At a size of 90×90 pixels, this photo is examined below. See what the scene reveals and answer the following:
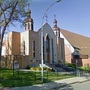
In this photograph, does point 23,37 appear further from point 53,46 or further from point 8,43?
point 53,46

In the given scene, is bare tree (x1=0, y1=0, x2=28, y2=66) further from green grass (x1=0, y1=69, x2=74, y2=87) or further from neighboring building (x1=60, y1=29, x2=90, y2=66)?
neighboring building (x1=60, y1=29, x2=90, y2=66)

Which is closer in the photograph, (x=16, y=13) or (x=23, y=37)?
(x=16, y=13)

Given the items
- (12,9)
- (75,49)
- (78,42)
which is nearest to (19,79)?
(12,9)

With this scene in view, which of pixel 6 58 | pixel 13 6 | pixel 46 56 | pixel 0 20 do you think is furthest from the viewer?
pixel 46 56

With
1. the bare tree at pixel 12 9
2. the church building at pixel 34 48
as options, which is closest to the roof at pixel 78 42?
the church building at pixel 34 48

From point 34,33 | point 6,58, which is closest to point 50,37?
point 34,33

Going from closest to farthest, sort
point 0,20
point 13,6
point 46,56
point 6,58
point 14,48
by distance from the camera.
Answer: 1. point 13,6
2. point 0,20
3. point 6,58
4. point 14,48
5. point 46,56

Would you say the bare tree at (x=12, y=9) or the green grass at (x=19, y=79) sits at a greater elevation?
the bare tree at (x=12, y=9)

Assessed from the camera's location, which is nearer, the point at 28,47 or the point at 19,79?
the point at 19,79

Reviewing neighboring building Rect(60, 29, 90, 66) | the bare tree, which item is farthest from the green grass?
neighboring building Rect(60, 29, 90, 66)

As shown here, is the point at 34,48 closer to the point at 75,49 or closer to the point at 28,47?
the point at 28,47

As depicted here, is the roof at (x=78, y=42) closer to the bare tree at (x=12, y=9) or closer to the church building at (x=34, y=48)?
the church building at (x=34, y=48)

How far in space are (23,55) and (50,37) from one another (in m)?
9.67

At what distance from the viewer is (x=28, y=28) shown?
47219mm
